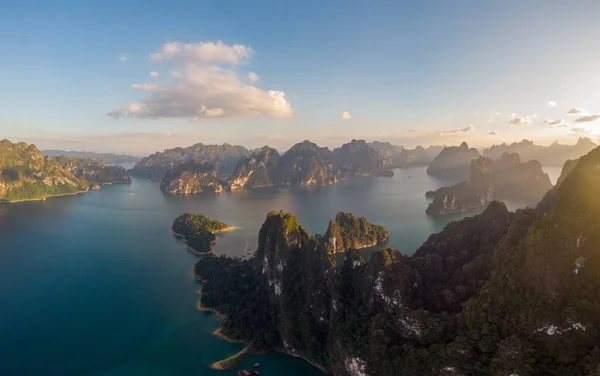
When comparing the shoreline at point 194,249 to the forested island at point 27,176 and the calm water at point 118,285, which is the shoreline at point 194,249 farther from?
the forested island at point 27,176

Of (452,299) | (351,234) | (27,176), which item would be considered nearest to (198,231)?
(351,234)

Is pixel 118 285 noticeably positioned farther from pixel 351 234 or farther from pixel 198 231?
pixel 351 234

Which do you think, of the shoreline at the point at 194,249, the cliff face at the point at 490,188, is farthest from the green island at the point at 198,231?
the cliff face at the point at 490,188

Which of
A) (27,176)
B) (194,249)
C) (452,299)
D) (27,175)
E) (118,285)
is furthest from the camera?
(27,175)

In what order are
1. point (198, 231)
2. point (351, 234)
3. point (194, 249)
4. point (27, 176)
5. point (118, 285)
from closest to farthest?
point (118, 285), point (351, 234), point (194, 249), point (198, 231), point (27, 176)

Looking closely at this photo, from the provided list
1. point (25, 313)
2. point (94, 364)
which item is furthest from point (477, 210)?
point (25, 313)

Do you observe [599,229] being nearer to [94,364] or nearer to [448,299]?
[448,299]
